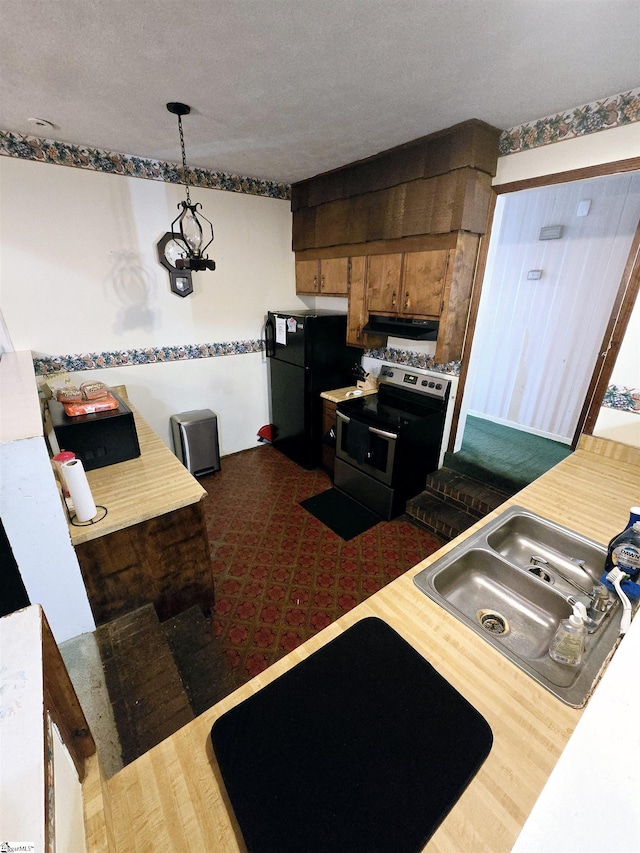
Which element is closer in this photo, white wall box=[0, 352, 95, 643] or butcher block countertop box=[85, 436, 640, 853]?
butcher block countertop box=[85, 436, 640, 853]

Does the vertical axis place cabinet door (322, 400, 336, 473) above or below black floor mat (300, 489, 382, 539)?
above

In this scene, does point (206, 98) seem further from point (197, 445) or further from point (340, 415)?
point (197, 445)

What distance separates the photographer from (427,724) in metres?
0.73

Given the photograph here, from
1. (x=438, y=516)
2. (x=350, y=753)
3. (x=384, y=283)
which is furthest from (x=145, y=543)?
(x=384, y=283)

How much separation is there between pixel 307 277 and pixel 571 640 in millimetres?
3446

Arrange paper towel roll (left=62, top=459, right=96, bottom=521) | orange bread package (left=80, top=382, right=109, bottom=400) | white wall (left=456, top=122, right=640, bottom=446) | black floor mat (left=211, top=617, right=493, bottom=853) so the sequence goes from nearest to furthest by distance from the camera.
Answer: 1. black floor mat (left=211, top=617, right=493, bottom=853)
2. paper towel roll (left=62, top=459, right=96, bottom=521)
3. white wall (left=456, top=122, right=640, bottom=446)
4. orange bread package (left=80, top=382, right=109, bottom=400)

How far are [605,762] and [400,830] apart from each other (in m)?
0.42

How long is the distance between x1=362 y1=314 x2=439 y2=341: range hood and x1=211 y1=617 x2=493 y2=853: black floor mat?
2.18 meters

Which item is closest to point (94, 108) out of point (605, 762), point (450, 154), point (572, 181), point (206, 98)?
point (206, 98)

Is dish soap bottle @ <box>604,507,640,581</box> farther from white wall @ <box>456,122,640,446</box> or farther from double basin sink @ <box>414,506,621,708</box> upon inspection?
white wall @ <box>456,122,640,446</box>

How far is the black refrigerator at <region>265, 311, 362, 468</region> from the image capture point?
10.3 feet

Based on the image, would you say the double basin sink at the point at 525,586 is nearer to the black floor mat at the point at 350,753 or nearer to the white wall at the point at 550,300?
the black floor mat at the point at 350,753

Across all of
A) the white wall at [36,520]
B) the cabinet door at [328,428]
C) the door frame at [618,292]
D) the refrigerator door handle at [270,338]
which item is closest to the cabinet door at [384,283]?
the door frame at [618,292]

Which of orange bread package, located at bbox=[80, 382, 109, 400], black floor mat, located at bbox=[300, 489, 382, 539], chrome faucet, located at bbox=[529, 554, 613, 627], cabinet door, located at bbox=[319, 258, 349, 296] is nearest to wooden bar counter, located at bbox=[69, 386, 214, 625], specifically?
orange bread package, located at bbox=[80, 382, 109, 400]
